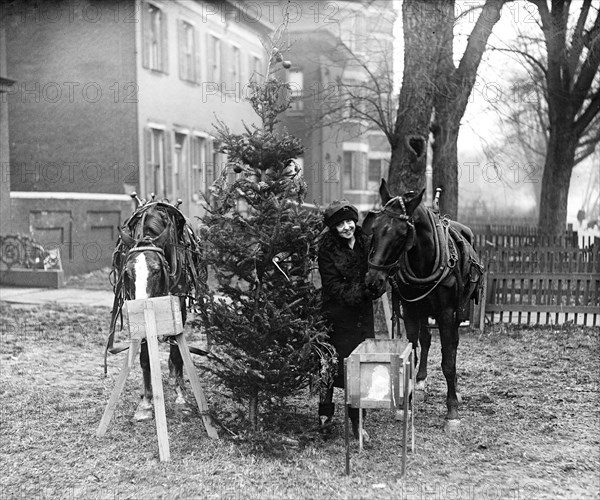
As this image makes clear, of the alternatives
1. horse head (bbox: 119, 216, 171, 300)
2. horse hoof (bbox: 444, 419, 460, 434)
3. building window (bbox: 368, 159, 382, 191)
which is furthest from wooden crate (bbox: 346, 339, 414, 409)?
building window (bbox: 368, 159, 382, 191)

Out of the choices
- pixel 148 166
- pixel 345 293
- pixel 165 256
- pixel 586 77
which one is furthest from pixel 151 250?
pixel 148 166

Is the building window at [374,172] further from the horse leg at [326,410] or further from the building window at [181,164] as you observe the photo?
the horse leg at [326,410]

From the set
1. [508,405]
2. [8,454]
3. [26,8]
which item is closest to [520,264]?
[508,405]

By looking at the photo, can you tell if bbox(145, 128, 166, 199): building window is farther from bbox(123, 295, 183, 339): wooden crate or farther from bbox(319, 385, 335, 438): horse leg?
bbox(319, 385, 335, 438): horse leg

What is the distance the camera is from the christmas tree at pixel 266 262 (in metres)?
6.07

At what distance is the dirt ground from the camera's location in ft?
18.0

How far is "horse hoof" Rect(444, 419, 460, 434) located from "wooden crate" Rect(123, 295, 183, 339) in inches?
99.1

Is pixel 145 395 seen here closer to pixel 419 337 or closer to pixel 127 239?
pixel 127 239

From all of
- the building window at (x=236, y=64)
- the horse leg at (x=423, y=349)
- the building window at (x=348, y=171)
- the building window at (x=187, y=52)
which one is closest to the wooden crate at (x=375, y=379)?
the horse leg at (x=423, y=349)

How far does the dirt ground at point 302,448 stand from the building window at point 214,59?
20667mm

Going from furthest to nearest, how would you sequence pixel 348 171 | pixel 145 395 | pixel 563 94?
pixel 348 171, pixel 563 94, pixel 145 395

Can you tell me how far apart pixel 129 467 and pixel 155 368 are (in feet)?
2.56

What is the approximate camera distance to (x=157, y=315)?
20.6 ft

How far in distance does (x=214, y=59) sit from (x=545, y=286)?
19.0m
